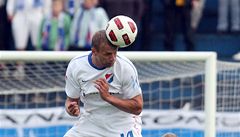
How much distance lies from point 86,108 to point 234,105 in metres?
3.30

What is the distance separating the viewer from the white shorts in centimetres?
720

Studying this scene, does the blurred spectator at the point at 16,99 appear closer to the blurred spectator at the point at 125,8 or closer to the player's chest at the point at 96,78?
the player's chest at the point at 96,78

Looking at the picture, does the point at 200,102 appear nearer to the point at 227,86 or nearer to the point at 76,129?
the point at 227,86

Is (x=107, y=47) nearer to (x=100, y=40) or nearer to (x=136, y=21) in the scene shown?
(x=100, y=40)

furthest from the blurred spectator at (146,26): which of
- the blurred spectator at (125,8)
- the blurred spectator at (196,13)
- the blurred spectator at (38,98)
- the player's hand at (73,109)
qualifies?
the player's hand at (73,109)

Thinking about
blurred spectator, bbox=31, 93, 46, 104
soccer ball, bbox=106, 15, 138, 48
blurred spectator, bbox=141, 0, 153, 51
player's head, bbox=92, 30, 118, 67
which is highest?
soccer ball, bbox=106, 15, 138, 48

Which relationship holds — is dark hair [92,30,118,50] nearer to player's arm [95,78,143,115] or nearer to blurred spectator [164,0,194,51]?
player's arm [95,78,143,115]

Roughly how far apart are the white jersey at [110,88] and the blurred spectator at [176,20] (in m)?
6.85

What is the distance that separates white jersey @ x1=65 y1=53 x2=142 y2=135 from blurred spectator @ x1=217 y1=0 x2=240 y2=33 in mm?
7705

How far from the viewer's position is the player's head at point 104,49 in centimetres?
688

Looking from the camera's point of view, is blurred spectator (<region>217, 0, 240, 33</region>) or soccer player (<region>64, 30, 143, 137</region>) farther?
blurred spectator (<region>217, 0, 240, 33</region>)

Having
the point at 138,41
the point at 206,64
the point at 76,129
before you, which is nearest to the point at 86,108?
the point at 76,129

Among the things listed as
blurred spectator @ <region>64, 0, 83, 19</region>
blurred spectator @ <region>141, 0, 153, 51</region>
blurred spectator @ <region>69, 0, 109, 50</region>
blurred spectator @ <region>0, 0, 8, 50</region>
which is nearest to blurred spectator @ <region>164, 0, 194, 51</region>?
blurred spectator @ <region>141, 0, 153, 51</region>

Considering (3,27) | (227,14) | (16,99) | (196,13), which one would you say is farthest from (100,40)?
(227,14)
